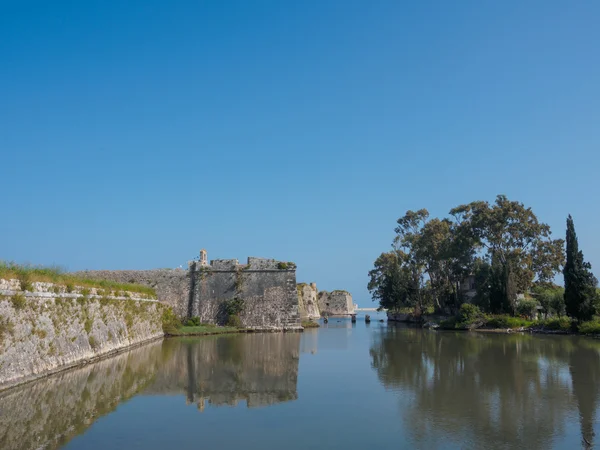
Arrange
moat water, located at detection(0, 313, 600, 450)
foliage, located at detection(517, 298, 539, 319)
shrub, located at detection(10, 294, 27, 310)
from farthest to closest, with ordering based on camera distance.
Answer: foliage, located at detection(517, 298, 539, 319) < shrub, located at detection(10, 294, 27, 310) < moat water, located at detection(0, 313, 600, 450)

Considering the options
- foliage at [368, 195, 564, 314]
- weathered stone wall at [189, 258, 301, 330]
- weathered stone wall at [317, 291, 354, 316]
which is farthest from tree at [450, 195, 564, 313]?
weathered stone wall at [317, 291, 354, 316]

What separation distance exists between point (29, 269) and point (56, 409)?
6681 millimetres

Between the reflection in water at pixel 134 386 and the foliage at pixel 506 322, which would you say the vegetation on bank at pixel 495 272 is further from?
the reflection in water at pixel 134 386

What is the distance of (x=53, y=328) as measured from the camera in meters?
15.1

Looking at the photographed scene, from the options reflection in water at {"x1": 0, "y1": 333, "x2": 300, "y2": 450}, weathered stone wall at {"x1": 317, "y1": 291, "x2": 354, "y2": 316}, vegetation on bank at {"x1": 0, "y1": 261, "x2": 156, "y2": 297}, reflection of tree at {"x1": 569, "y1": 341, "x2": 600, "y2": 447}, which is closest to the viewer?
reflection of tree at {"x1": 569, "y1": 341, "x2": 600, "y2": 447}

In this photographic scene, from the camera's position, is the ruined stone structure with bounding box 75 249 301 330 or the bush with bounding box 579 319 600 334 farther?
the ruined stone structure with bounding box 75 249 301 330

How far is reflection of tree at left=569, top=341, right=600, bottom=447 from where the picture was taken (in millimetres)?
8992

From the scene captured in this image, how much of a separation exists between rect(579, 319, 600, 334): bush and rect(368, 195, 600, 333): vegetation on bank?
8 cm

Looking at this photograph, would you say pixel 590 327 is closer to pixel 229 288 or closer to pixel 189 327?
pixel 229 288

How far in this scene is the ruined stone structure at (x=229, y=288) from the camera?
119 ft

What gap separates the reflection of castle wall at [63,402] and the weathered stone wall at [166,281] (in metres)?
19.3

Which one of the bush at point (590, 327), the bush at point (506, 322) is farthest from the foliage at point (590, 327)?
the bush at point (506, 322)

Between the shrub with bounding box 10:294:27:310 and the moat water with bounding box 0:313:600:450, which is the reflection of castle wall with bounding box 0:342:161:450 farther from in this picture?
the shrub with bounding box 10:294:27:310

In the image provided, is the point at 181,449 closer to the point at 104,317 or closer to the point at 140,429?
the point at 140,429
